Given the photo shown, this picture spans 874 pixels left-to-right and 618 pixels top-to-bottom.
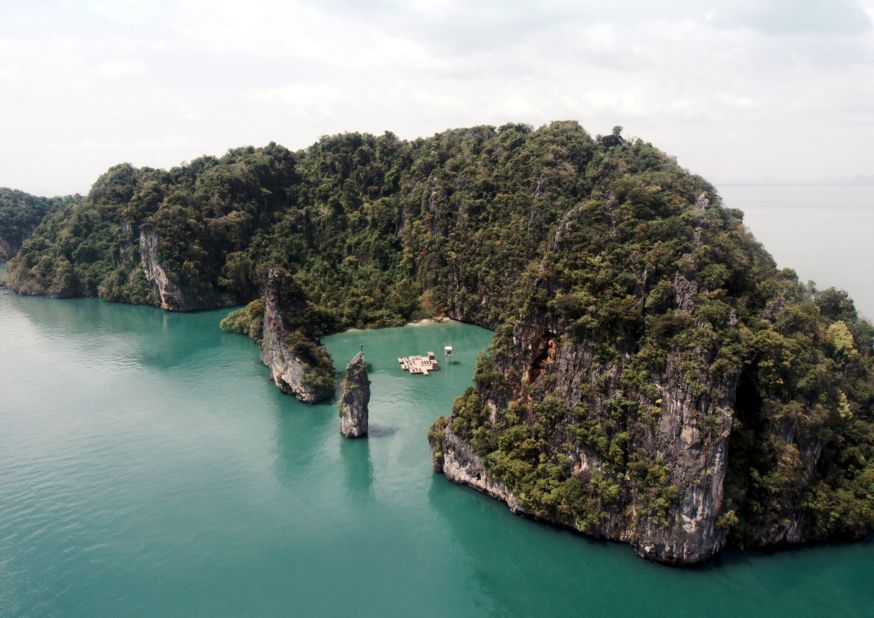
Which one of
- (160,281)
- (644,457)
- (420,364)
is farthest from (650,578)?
(160,281)

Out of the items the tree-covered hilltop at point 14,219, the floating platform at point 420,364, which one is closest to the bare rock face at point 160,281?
the floating platform at point 420,364

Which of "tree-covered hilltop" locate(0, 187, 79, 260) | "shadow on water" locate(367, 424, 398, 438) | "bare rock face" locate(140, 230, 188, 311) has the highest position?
"tree-covered hilltop" locate(0, 187, 79, 260)

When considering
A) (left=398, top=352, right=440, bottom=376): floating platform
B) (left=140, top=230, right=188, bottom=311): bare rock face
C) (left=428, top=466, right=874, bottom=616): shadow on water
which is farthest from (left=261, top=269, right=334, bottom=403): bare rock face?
(left=140, top=230, right=188, bottom=311): bare rock face

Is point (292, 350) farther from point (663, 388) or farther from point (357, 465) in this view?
point (663, 388)

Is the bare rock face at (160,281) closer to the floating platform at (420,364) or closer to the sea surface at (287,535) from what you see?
the sea surface at (287,535)

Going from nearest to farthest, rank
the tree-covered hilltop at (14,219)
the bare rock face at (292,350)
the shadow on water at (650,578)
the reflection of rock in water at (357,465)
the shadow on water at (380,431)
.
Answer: the shadow on water at (650,578) → the reflection of rock in water at (357,465) → the shadow on water at (380,431) → the bare rock face at (292,350) → the tree-covered hilltop at (14,219)

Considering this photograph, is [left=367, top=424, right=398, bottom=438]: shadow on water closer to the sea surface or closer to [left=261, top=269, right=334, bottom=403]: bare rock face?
the sea surface
